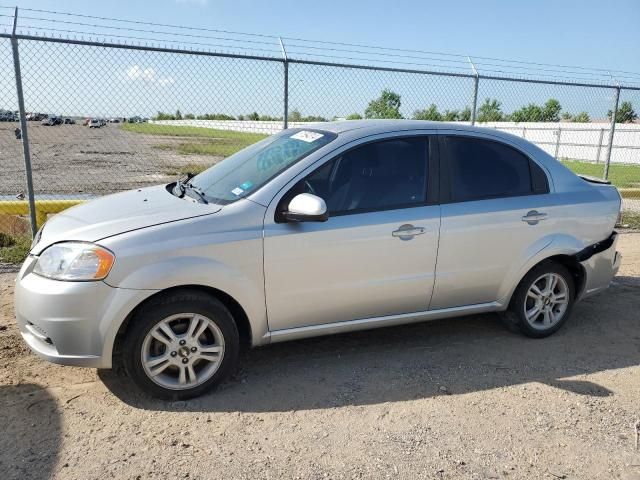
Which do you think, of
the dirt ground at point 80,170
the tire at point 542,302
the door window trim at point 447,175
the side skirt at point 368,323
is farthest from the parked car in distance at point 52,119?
the tire at point 542,302

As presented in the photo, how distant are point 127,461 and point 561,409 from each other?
8.52ft

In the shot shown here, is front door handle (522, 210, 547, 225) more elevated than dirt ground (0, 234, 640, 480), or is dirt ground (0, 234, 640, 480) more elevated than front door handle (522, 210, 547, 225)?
front door handle (522, 210, 547, 225)

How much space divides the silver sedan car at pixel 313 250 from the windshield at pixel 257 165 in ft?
0.06

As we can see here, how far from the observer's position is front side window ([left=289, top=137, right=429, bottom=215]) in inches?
143

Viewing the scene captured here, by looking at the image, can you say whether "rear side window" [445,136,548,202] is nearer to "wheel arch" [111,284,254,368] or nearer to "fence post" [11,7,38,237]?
"wheel arch" [111,284,254,368]

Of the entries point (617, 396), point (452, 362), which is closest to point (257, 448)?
point (452, 362)

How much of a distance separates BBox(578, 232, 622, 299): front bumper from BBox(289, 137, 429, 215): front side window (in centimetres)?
171

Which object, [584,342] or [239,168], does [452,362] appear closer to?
[584,342]

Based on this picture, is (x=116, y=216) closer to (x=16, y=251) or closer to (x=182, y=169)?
(x=16, y=251)

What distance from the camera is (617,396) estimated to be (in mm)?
3619

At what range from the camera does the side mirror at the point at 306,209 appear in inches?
130

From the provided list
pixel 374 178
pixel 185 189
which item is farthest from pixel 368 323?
pixel 185 189

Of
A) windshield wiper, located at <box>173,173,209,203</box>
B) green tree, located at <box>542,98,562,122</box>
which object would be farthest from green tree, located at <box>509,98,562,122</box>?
windshield wiper, located at <box>173,173,209,203</box>

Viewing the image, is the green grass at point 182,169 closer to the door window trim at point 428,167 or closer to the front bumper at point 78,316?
the door window trim at point 428,167
